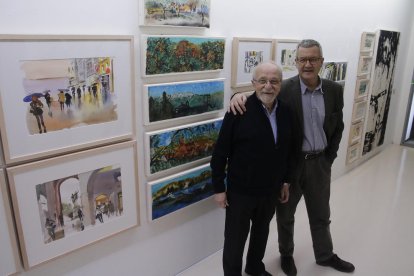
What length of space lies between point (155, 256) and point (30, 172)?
101 cm

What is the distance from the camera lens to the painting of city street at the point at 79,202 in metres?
1.47

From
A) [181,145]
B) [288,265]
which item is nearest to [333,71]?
[288,265]

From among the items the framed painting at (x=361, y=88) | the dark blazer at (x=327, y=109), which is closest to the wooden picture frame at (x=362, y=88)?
the framed painting at (x=361, y=88)

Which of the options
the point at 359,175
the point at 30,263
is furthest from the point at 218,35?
the point at 359,175

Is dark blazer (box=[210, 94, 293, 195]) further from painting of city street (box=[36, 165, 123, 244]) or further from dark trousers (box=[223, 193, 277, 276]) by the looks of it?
painting of city street (box=[36, 165, 123, 244])

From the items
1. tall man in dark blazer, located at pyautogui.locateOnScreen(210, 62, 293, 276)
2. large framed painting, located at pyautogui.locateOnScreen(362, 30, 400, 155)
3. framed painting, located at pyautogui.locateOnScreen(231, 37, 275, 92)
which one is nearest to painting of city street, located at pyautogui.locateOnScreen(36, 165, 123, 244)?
tall man in dark blazer, located at pyautogui.locateOnScreen(210, 62, 293, 276)

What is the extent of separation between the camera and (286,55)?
8.47 ft

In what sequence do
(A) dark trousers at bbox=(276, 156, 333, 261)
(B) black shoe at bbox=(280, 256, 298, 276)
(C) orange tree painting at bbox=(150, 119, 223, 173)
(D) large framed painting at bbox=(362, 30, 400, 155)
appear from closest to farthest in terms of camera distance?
(C) orange tree painting at bbox=(150, 119, 223, 173) < (A) dark trousers at bbox=(276, 156, 333, 261) < (B) black shoe at bbox=(280, 256, 298, 276) < (D) large framed painting at bbox=(362, 30, 400, 155)

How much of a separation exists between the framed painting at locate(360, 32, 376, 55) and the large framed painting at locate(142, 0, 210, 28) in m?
2.53

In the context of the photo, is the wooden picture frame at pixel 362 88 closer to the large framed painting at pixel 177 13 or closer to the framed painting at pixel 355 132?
the framed painting at pixel 355 132

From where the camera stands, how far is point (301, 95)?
79.6 inches

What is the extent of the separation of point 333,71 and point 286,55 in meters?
1.01

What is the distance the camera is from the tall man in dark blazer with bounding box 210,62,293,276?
68.9 inches

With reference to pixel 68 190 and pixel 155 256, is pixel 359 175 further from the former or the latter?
pixel 68 190
